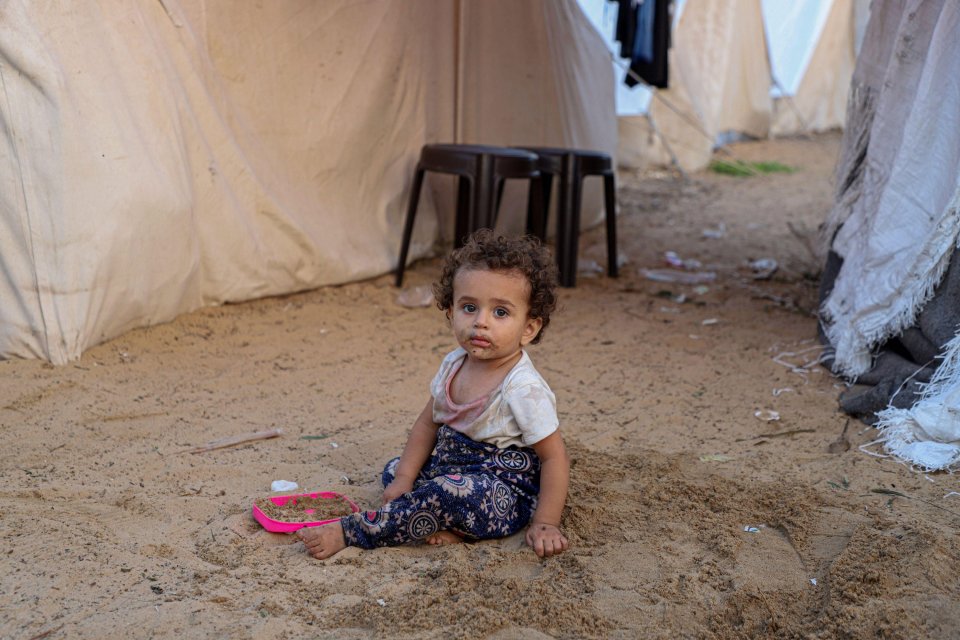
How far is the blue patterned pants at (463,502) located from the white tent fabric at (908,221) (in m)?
1.27

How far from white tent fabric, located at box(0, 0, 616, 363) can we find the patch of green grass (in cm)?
400

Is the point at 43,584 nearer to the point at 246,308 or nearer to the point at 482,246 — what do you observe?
the point at 482,246

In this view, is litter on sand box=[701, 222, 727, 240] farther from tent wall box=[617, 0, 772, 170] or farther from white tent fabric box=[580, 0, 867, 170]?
tent wall box=[617, 0, 772, 170]

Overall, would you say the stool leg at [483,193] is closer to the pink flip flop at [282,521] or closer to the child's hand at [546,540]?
the pink flip flop at [282,521]

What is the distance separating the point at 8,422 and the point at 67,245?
2.33 ft

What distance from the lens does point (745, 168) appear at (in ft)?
31.1

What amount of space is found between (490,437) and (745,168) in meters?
7.85

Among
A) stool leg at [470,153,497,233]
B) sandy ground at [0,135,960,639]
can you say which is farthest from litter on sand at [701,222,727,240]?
stool leg at [470,153,497,233]

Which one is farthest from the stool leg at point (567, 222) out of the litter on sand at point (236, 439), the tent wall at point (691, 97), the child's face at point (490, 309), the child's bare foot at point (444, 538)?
the tent wall at point (691, 97)

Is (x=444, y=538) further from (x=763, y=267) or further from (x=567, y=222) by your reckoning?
(x=763, y=267)

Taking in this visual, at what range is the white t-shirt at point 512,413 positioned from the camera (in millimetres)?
2254

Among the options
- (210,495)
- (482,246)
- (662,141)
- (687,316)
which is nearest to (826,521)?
(482,246)

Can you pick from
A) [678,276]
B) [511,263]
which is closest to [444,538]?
[511,263]

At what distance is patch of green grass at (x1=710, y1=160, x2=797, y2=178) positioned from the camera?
31.0 feet
